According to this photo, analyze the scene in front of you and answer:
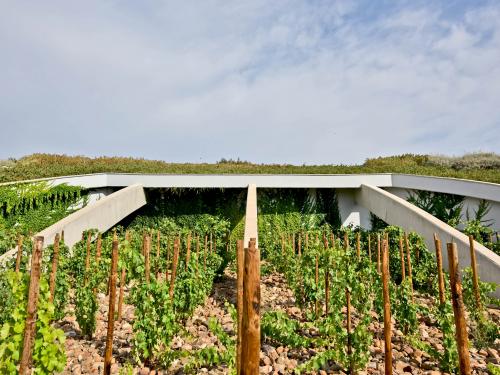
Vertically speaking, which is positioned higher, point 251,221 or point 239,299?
point 251,221

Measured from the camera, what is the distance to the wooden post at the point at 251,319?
2.19m

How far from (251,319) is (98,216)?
29.2 feet

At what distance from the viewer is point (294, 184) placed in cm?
1275

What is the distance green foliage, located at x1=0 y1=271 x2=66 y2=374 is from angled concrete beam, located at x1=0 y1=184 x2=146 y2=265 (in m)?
3.84

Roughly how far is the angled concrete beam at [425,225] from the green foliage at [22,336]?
7064 millimetres

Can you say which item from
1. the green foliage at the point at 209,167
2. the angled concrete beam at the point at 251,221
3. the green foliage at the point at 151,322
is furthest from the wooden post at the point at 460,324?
the green foliage at the point at 209,167

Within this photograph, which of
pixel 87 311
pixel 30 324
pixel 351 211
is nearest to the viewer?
pixel 30 324

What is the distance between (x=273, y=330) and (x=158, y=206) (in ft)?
33.4

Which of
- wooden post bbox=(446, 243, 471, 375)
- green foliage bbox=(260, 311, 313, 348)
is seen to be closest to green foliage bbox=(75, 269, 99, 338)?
green foliage bbox=(260, 311, 313, 348)

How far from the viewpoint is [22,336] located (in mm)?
2893

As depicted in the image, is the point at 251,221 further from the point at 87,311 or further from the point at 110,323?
the point at 110,323

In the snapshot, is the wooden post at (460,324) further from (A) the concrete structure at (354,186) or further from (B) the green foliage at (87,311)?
(A) the concrete structure at (354,186)

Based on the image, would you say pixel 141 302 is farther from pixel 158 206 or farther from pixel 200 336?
pixel 158 206

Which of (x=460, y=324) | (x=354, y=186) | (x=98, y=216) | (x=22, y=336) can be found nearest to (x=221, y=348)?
(x=22, y=336)
